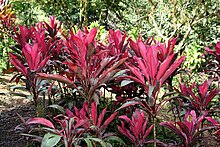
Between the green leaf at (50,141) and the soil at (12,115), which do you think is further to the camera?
the soil at (12,115)

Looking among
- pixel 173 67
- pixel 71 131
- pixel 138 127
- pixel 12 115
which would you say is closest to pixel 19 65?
pixel 71 131

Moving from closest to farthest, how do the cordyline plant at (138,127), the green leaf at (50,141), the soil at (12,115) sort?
the green leaf at (50,141) → the cordyline plant at (138,127) → the soil at (12,115)

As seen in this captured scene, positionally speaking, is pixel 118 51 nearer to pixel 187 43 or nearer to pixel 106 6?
pixel 187 43

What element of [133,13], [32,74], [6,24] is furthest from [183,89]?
[133,13]

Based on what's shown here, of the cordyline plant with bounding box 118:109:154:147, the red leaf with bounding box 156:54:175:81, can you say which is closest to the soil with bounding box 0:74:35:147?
the cordyline plant with bounding box 118:109:154:147

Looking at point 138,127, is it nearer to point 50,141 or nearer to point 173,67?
point 173,67

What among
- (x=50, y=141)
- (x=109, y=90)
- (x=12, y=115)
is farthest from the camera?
(x=12, y=115)

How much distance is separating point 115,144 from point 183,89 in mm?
884

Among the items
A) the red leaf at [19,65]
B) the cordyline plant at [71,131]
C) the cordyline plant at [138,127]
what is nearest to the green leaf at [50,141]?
the cordyline plant at [71,131]

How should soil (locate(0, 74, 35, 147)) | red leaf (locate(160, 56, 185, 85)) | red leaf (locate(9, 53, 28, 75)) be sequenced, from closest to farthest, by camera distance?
red leaf (locate(160, 56, 185, 85)) → red leaf (locate(9, 53, 28, 75)) → soil (locate(0, 74, 35, 147))

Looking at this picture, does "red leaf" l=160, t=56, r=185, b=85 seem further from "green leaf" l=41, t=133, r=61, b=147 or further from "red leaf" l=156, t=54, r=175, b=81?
"green leaf" l=41, t=133, r=61, b=147

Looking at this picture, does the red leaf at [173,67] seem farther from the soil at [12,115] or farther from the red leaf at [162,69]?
the soil at [12,115]

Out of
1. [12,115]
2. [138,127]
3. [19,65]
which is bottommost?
[12,115]

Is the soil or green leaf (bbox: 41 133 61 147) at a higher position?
green leaf (bbox: 41 133 61 147)
